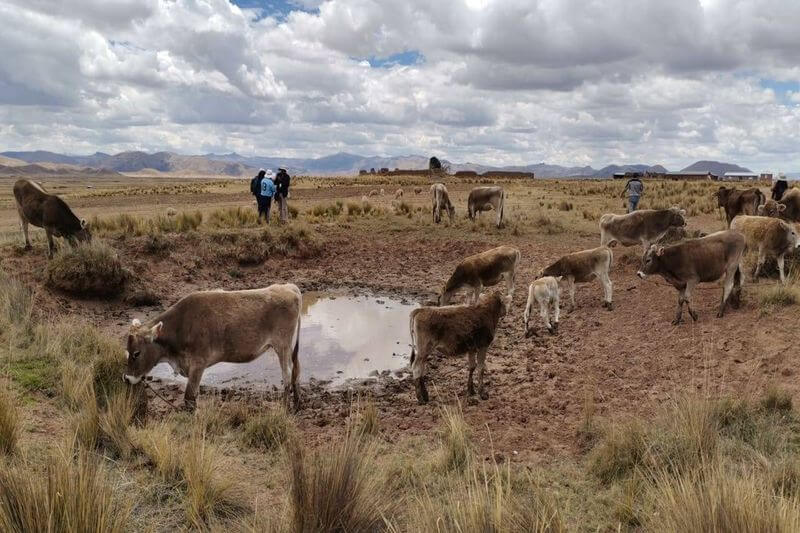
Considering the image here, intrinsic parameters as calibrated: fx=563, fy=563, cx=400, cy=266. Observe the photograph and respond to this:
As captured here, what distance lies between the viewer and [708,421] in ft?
19.6

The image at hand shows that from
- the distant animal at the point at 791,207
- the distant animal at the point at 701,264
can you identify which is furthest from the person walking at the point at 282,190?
the distant animal at the point at 791,207

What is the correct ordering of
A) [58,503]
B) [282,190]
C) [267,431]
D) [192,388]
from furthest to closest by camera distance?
1. [282,190]
2. [192,388]
3. [267,431]
4. [58,503]

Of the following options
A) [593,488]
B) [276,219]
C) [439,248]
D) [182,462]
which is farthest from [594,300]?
[276,219]

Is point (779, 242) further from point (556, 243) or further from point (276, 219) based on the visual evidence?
point (276, 219)

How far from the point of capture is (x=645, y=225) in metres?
16.6

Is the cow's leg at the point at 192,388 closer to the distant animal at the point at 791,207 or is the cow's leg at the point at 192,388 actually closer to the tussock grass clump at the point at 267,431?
the tussock grass clump at the point at 267,431

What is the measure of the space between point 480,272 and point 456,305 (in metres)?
2.54

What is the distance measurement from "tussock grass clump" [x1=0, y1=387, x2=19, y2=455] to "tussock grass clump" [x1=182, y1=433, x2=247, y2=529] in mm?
1765

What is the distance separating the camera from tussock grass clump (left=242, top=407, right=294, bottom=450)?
702 centimetres

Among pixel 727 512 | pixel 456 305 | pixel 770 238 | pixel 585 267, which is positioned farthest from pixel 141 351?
pixel 770 238

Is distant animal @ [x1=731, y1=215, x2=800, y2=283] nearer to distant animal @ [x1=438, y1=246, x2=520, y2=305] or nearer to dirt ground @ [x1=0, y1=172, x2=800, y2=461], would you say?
dirt ground @ [x1=0, y1=172, x2=800, y2=461]

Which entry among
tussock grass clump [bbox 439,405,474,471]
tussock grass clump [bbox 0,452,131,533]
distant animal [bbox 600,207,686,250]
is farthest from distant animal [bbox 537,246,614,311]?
tussock grass clump [bbox 0,452,131,533]

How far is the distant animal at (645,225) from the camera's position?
16.5 m

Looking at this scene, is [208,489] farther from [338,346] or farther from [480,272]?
[480,272]
